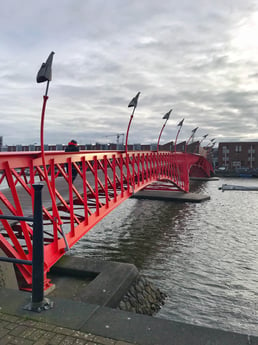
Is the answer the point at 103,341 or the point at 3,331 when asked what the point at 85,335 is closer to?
the point at 103,341

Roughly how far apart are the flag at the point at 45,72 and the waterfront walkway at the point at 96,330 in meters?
4.91

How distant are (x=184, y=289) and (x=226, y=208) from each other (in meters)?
21.6

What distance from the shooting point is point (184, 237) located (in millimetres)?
20656

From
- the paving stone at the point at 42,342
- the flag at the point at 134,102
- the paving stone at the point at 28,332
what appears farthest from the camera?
the flag at the point at 134,102

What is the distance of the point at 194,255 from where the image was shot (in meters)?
16.8

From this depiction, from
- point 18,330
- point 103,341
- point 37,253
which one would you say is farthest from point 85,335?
point 37,253

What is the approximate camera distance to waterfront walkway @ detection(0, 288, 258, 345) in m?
3.24

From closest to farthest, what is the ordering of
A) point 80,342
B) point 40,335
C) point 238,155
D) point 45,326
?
point 80,342 → point 40,335 → point 45,326 → point 238,155

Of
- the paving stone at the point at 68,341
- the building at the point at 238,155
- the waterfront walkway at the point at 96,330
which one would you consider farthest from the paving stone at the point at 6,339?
the building at the point at 238,155

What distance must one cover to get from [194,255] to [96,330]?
14184 mm

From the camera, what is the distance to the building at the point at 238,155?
99.1 metres

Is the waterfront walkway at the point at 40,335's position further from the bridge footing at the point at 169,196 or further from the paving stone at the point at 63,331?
the bridge footing at the point at 169,196

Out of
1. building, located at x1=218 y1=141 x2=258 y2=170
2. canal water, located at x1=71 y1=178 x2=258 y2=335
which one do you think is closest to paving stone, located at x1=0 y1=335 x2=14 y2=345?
canal water, located at x1=71 y1=178 x2=258 y2=335

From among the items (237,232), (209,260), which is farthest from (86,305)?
(237,232)
